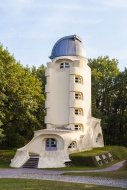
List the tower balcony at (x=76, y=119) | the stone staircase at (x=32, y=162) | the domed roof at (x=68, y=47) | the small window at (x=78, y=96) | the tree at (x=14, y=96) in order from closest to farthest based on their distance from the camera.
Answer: the stone staircase at (x=32, y=162), the tower balcony at (x=76, y=119), the small window at (x=78, y=96), the tree at (x=14, y=96), the domed roof at (x=68, y=47)

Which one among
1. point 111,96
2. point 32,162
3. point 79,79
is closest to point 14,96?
point 79,79

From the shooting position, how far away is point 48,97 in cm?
3300

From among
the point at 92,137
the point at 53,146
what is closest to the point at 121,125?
the point at 92,137

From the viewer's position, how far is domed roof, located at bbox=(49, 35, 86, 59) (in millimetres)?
33719

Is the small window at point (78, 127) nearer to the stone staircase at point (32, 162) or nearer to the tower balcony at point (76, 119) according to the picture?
the tower balcony at point (76, 119)

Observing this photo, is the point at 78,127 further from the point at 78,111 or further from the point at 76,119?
the point at 78,111

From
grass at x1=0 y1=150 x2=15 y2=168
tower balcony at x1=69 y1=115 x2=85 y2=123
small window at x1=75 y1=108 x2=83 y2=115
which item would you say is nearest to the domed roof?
small window at x1=75 y1=108 x2=83 y2=115

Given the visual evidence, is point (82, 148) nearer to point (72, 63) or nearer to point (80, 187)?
point (72, 63)

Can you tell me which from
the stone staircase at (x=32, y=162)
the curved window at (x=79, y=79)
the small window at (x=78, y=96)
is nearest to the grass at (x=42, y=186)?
the stone staircase at (x=32, y=162)

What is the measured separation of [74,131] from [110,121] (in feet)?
69.7

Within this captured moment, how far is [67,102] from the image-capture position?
32406 millimetres

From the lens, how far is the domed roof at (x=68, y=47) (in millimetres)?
33719

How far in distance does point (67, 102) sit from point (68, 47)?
6412mm

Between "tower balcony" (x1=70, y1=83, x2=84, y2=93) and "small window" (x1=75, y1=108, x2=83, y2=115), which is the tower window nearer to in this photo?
"small window" (x1=75, y1=108, x2=83, y2=115)
